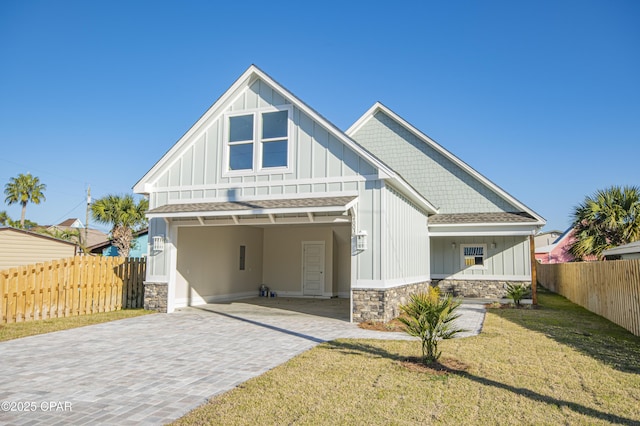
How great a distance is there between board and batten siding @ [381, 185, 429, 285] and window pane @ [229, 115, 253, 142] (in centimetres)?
468

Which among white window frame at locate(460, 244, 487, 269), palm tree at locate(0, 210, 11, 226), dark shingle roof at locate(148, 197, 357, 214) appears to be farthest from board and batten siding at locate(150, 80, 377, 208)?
palm tree at locate(0, 210, 11, 226)

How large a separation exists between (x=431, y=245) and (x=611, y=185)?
9653 millimetres

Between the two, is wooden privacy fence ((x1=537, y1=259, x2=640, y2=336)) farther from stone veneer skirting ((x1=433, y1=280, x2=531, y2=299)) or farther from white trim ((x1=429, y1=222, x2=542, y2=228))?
white trim ((x1=429, y1=222, x2=542, y2=228))

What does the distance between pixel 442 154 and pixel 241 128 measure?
32.7 feet

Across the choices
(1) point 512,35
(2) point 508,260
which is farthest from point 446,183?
(1) point 512,35

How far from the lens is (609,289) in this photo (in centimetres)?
1175

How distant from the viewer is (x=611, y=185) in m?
20.7

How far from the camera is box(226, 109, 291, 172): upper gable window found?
12906mm

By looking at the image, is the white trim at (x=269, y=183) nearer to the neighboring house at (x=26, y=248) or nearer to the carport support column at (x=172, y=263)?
the carport support column at (x=172, y=263)

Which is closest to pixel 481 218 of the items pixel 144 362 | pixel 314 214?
pixel 314 214

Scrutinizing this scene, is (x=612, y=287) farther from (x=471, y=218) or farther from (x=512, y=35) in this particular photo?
Answer: (x=512, y=35)

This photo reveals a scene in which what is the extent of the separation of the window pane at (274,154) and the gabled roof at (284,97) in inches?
49.7

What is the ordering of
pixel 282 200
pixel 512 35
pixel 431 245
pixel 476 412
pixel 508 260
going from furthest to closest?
pixel 431 245 < pixel 508 260 < pixel 512 35 < pixel 282 200 < pixel 476 412

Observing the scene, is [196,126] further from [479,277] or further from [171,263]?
[479,277]
